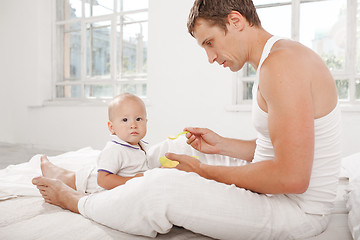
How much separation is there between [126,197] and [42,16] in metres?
3.70

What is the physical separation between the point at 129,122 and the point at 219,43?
62cm

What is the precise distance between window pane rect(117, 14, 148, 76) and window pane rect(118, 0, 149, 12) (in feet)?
0.29

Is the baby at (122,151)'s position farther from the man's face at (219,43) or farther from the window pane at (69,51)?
the window pane at (69,51)

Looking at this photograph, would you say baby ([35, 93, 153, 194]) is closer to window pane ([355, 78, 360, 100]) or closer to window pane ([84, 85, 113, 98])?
window pane ([355, 78, 360, 100])

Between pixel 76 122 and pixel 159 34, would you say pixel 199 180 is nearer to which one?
pixel 159 34

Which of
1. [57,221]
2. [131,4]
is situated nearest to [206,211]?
[57,221]

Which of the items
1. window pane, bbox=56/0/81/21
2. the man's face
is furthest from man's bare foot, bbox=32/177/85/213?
window pane, bbox=56/0/81/21

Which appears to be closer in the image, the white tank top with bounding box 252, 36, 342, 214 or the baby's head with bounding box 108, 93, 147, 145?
the white tank top with bounding box 252, 36, 342, 214

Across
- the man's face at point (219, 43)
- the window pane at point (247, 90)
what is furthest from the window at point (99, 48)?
the man's face at point (219, 43)

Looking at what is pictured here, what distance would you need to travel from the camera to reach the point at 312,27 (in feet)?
8.96

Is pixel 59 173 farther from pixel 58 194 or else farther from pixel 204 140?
pixel 204 140

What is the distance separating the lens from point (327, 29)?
270cm

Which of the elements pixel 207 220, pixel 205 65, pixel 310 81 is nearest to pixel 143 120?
pixel 207 220

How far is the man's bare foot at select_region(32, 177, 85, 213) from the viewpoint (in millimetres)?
1203
